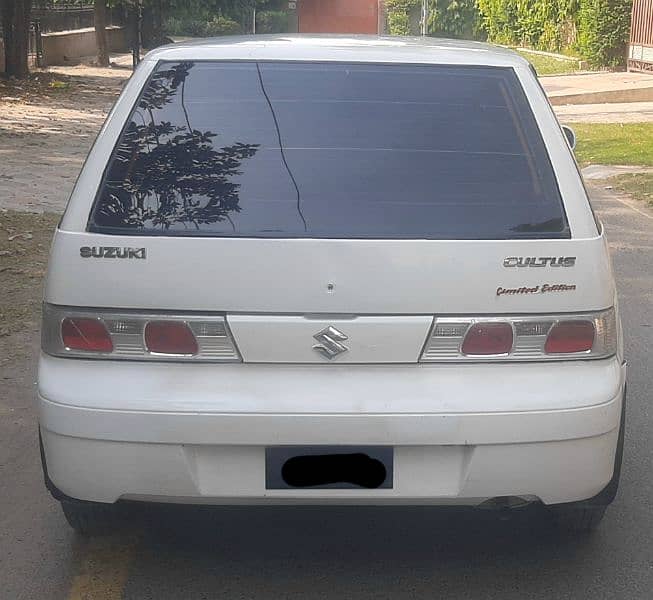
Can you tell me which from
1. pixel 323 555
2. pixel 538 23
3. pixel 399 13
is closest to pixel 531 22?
pixel 538 23

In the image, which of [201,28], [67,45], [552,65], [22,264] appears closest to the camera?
[22,264]

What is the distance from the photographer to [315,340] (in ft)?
11.7

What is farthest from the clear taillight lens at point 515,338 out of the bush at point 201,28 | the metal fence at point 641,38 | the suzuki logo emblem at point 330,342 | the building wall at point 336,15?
the bush at point 201,28

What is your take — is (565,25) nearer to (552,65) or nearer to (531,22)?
(531,22)

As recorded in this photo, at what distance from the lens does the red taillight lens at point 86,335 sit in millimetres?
3654

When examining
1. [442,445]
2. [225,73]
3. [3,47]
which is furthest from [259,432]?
[3,47]

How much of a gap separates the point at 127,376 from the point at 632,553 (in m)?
1.89

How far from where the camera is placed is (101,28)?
103 ft

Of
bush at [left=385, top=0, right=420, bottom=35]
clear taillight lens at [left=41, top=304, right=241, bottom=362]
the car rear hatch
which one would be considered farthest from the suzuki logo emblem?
bush at [left=385, top=0, right=420, bottom=35]

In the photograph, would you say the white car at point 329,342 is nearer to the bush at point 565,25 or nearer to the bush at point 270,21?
the bush at point 565,25

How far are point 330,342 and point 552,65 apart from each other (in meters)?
31.4

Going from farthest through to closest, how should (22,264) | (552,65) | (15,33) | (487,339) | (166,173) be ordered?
(552,65) < (15,33) < (22,264) < (166,173) < (487,339)

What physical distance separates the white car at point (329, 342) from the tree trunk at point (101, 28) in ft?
90.5

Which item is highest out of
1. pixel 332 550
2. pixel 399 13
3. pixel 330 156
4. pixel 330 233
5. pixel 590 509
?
pixel 330 156
